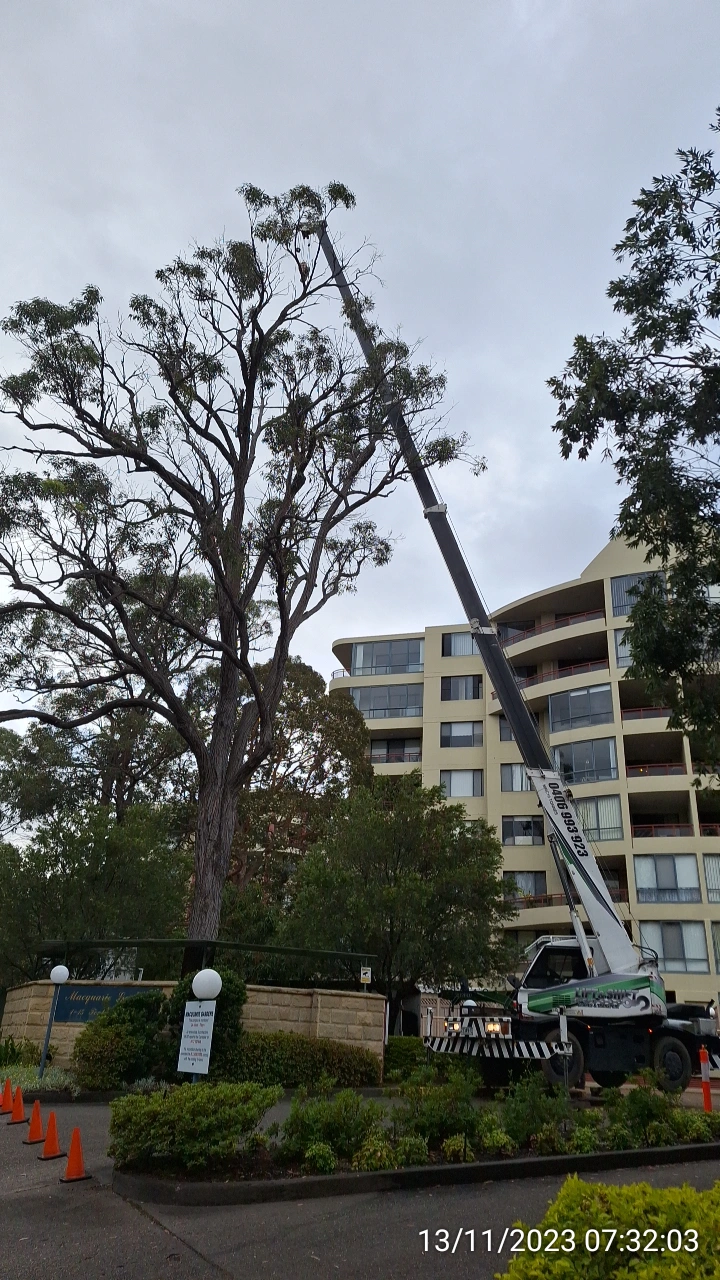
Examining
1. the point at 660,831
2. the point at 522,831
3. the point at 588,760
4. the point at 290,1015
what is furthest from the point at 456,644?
the point at 290,1015

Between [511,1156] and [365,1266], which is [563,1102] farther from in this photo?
[365,1266]

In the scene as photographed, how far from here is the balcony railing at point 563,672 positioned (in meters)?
37.6

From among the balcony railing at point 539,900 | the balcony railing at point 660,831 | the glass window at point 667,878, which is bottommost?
the balcony railing at point 539,900

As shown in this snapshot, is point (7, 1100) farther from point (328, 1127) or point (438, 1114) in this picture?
point (438, 1114)

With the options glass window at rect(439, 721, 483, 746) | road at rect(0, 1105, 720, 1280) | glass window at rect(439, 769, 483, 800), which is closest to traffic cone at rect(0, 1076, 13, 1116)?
road at rect(0, 1105, 720, 1280)

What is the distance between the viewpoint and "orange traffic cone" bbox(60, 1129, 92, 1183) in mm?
7633

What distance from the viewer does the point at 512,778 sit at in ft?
130

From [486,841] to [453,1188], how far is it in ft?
57.1

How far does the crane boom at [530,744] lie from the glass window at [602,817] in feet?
55.8

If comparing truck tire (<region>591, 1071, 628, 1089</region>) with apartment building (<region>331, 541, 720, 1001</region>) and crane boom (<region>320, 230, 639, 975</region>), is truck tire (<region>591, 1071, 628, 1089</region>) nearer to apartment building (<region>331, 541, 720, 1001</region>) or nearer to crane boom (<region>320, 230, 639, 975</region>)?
crane boom (<region>320, 230, 639, 975</region>)

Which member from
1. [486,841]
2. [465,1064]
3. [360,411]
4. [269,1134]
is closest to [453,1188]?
[269,1134]

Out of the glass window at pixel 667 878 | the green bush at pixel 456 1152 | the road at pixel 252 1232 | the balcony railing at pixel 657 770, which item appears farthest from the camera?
the balcony railing at pixel 657 770
